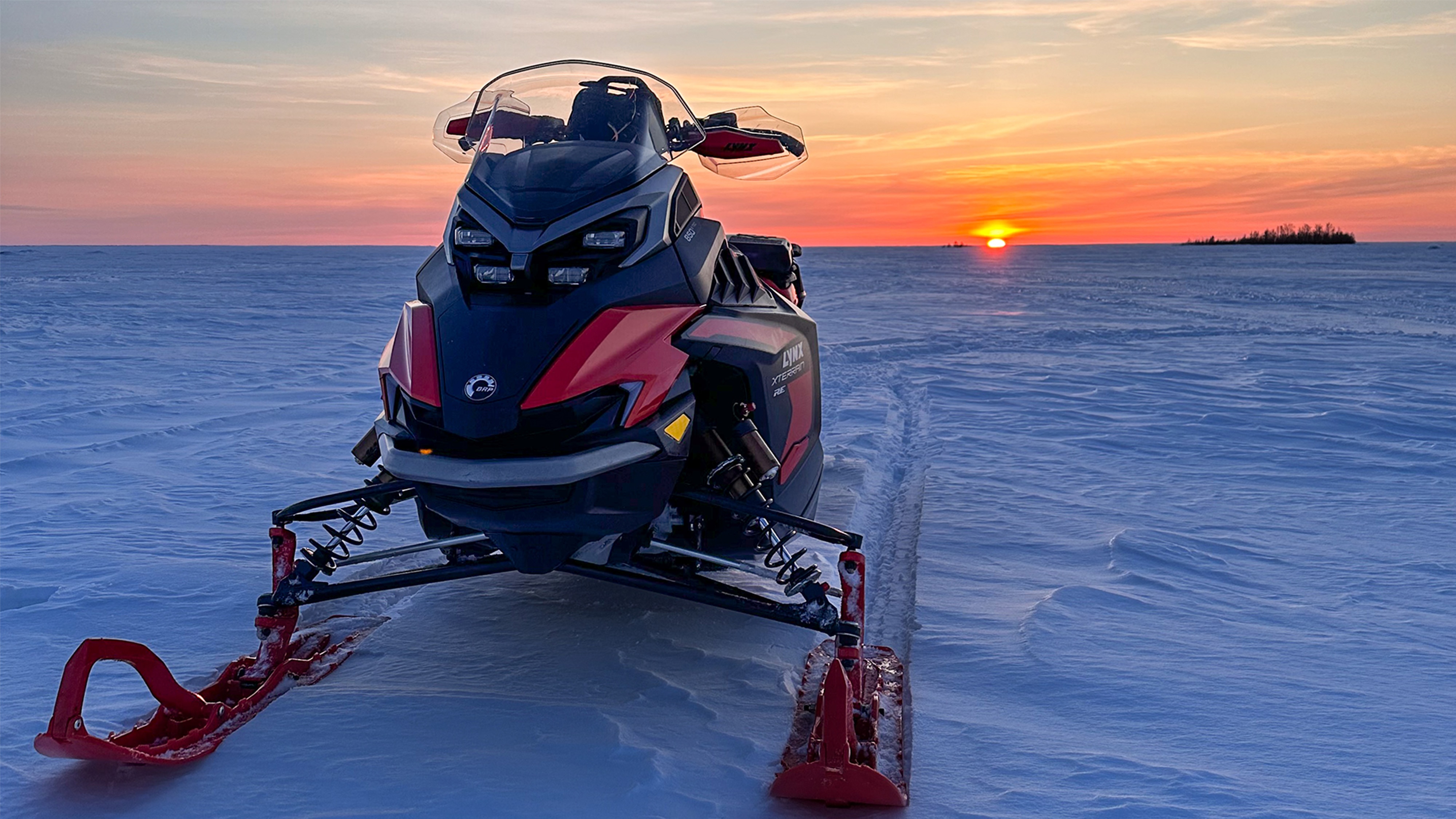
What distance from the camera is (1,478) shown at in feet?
17.6

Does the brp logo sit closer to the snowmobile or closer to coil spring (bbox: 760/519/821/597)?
the snowmobile

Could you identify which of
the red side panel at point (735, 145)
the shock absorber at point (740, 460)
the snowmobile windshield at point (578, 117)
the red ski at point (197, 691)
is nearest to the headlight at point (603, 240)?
the snowmobile windshield at point (578, 117)

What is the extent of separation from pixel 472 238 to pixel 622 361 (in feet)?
1.94

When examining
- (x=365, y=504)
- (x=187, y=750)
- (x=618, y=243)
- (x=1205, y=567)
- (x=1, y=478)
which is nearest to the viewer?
(x=187, y=750)

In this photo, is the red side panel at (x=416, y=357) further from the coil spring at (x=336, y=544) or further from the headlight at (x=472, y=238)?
the coil spring at (x=336, y=544)

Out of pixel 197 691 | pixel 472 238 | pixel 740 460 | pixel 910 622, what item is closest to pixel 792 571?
pixel 740 460

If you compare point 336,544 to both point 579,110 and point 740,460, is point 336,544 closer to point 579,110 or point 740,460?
point 740,460

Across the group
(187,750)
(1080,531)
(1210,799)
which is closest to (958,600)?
(1080,531)

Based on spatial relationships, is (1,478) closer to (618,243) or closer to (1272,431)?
(618,243)

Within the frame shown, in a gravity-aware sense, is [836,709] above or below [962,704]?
above

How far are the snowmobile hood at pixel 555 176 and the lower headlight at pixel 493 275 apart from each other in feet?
0.49

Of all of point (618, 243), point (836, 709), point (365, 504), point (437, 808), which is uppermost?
point (618, 243)

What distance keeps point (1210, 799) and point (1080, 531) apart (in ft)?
7.95

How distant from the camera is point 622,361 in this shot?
2756 mm
